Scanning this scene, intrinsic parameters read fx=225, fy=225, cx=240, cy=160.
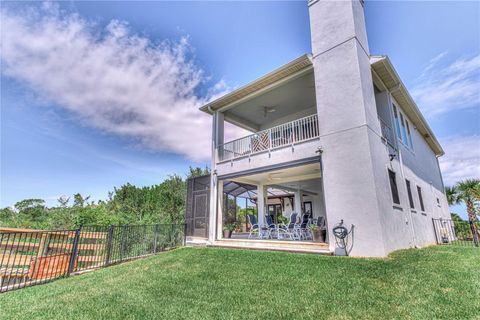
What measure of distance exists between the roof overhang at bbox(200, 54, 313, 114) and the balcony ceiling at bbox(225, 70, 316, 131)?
0.87 ft

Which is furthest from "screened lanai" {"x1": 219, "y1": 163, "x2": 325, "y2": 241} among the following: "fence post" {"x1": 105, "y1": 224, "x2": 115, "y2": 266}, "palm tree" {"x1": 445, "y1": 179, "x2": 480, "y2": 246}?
"palm tree" {"x1": 445, "y1": 179, "x2": 480, "y2": 246}

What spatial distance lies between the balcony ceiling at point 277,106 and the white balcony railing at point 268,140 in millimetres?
1366

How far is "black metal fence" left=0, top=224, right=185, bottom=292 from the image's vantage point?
20.7 ft

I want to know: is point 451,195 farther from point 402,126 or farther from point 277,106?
point 277,106

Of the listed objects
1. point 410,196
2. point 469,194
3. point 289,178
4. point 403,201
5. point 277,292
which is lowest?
point 277,292

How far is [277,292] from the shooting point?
153 inches

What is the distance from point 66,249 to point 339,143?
9.05 m

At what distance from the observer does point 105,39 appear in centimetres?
983

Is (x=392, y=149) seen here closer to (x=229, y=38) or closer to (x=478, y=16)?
(x=478, y=16)

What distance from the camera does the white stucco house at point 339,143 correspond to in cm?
629

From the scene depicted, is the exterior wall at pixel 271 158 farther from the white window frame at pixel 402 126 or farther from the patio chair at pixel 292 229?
the white window frame at pixel 402 126

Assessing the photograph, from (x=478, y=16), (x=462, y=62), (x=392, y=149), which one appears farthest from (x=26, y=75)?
(x=462, y=62)

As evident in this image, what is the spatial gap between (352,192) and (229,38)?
911 centimetres

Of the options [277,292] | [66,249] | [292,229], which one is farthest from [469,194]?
[66,249]
